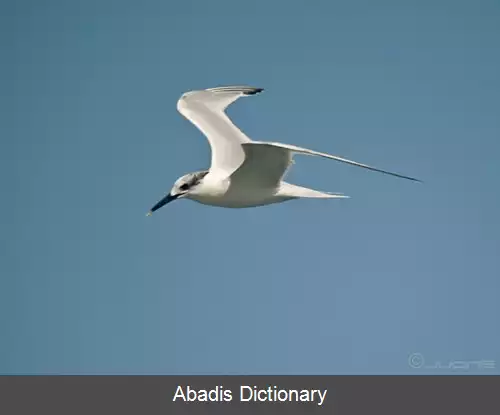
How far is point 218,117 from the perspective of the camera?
42.0 ft

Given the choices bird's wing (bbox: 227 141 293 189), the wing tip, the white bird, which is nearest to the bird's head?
the white bird

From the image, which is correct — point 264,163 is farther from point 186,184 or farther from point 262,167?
point 186,184

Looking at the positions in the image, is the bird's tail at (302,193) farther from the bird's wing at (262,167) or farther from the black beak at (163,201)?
the black beak at (163,201)

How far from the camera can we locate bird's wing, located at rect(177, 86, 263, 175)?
12.3 meters

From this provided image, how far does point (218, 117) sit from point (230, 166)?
3.59 ft

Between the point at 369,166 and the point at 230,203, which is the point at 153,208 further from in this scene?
the point at 369,166

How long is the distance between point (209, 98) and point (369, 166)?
5.44 meters

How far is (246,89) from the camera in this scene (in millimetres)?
12859

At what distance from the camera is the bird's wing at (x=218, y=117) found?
1230 cm

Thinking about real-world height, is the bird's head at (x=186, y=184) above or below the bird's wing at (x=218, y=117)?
below

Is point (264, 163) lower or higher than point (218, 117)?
lower

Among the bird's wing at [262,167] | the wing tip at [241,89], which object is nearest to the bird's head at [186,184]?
the bird's wing at [262,167]

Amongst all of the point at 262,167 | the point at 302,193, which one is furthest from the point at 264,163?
the point at 302,193

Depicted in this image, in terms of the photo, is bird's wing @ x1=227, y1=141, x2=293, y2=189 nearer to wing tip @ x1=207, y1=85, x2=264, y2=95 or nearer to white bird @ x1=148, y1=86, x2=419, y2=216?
white bird @ x1=148, y1=86, x2=419, y2=216
